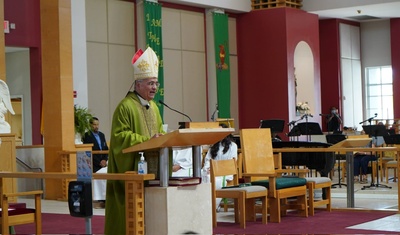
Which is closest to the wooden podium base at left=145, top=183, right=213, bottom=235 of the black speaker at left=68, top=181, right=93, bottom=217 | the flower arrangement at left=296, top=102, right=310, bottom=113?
the black speaker at left=68, top=181, right=93, bottom=217

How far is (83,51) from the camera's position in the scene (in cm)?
1583

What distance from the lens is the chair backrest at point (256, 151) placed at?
9.27m

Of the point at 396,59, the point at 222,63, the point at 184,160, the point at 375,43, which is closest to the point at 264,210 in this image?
the point at 184,160

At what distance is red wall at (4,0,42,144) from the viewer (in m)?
14.6

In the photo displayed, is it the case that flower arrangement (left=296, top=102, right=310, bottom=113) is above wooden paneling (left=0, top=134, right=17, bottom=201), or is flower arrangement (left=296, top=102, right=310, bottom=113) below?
above

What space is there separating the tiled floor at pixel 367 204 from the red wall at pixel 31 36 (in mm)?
2593

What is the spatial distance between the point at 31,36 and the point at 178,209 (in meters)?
10.2

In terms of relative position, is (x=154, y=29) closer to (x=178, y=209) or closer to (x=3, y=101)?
(x=3, y=101)

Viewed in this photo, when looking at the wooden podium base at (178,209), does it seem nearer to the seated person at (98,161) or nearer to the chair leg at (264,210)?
the chair leg at (264,210)

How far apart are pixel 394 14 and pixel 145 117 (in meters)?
18.4

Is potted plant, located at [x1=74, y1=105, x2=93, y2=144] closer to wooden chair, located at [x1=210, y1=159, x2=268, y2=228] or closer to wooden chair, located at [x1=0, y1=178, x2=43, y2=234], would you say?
wooden chair, located at [x1=210, y1=159, x2=268, y2=228]

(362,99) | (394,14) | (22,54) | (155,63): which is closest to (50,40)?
(22,54)

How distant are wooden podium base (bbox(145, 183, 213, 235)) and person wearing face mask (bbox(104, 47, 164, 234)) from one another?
28 centimetres

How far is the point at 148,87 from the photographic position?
5656 mm
